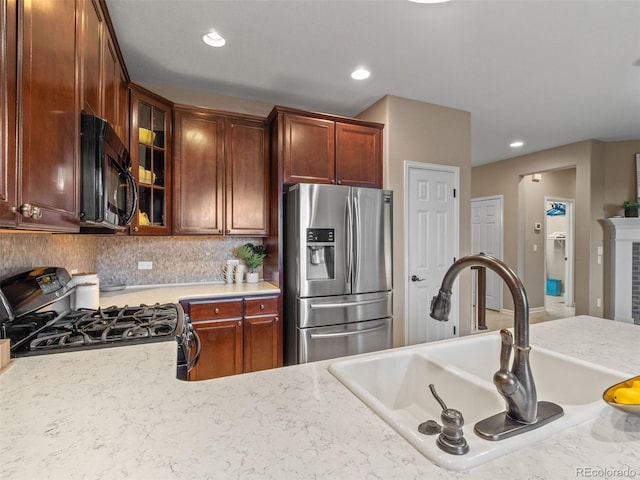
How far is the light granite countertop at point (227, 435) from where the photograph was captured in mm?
571

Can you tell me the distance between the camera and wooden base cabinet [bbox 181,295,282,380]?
8.09 ft

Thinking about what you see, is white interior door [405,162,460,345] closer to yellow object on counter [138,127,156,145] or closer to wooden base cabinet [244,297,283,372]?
wooden base cabinet [244,297,283,372]

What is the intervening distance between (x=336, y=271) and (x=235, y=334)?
0.96 m

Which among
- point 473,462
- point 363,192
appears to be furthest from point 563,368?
point 363,192

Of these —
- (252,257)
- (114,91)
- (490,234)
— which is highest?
(114,91)

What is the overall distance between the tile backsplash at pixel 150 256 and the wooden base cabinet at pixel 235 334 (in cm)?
68

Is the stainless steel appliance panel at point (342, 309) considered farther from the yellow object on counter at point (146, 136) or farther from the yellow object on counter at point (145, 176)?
the yellow object on counter at point (146, 136)

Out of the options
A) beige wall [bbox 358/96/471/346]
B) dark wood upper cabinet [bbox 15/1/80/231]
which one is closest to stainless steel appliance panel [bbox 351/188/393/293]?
beige wall [bbox 358/96/471/346]

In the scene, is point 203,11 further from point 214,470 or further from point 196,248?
point 214,470

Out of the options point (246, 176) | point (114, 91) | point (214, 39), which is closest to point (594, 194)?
point (246, 176)

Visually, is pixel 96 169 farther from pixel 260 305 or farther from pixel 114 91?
pixel 260 305

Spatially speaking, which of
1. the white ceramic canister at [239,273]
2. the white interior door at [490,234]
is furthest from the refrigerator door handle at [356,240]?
the white interior door at [490,234]

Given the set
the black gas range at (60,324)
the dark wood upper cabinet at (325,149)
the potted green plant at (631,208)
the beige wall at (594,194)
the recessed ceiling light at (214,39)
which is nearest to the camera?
the black gas range at (60,324)

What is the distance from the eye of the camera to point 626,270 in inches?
176
